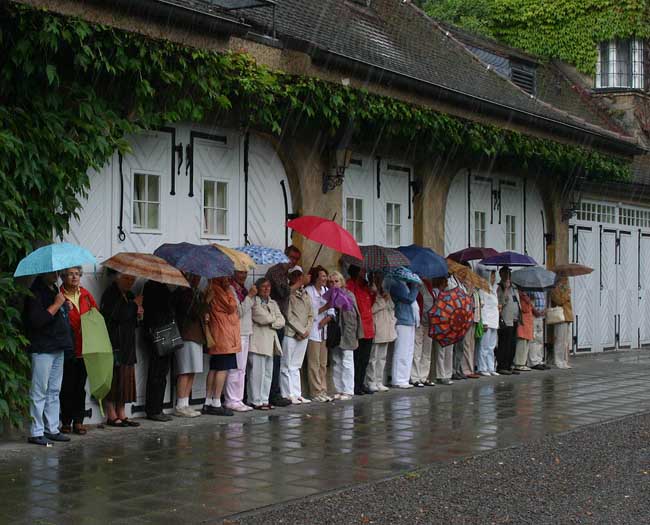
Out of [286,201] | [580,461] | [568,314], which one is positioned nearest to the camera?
[580,461]

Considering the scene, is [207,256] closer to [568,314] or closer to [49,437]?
[49,437]

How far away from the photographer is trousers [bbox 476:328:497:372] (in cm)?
1962

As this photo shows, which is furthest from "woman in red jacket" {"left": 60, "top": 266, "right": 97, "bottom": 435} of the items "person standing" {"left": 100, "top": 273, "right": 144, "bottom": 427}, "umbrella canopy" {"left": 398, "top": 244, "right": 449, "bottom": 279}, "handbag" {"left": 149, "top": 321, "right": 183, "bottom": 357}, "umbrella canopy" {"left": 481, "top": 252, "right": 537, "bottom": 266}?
"umbrella canopy" {"left": 481, "top": 252, "right": 537, "bottom": 266}

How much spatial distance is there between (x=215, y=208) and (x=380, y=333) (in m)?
3.32

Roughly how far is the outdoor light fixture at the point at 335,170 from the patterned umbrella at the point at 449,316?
8.36ft

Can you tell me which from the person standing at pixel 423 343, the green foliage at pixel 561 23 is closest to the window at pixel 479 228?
the person standing at pixel 423 343

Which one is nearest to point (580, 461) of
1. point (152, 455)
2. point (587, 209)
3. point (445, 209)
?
point (152, 455)

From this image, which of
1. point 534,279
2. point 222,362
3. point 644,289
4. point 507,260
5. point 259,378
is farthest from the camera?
point 644,289

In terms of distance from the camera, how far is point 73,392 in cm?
1198

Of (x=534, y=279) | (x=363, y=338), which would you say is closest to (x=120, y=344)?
(x=363, y=338)

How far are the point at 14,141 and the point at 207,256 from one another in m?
2.79

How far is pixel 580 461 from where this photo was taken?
10.2 meters

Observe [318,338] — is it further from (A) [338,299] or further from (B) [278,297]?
(B) [278,297]

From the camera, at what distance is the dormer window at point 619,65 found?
96.9ft
